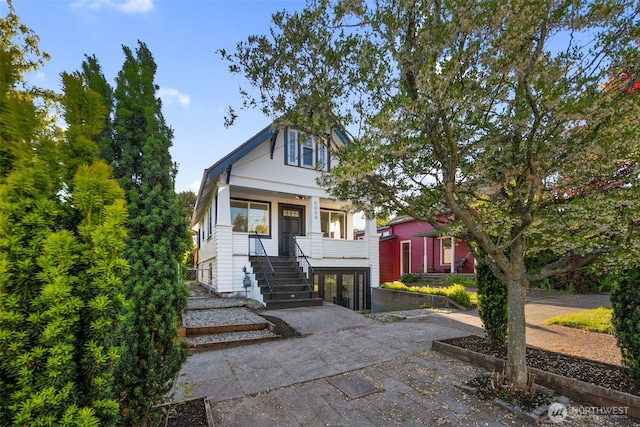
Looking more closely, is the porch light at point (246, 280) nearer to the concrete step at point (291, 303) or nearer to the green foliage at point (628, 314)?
the concrete step at point (291, 303)

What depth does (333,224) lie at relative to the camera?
48.0 ft

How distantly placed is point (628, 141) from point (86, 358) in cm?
465

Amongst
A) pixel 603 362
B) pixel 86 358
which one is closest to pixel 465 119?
pixel 603 362

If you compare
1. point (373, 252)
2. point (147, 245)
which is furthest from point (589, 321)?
point (147, 245)

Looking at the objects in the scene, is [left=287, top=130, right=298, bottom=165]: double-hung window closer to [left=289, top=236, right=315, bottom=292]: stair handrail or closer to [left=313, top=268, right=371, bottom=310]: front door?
[left=289, top=236, right=315, bottom=292]: stair handrail

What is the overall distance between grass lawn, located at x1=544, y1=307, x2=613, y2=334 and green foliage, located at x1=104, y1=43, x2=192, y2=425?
785cm

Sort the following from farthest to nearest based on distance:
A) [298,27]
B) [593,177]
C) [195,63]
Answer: [195,63] < [298,27] < [593,177]

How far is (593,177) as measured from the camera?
3.56m

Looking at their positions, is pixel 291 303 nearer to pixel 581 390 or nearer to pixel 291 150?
pixel 291 150

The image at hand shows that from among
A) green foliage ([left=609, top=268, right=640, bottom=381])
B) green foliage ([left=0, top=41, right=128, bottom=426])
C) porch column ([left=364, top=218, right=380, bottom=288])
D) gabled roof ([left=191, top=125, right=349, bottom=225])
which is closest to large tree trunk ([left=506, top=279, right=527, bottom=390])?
green foliage ([left=609, top=268, right=640, bottom=381])

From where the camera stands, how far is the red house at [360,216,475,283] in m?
17.8

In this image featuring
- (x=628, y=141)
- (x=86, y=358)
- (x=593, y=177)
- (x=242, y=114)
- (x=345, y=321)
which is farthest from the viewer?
(x=345, y=321)

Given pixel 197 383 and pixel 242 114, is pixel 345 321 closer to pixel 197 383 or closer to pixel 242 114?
pixel 197 383

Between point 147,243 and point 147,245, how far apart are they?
0.02m
